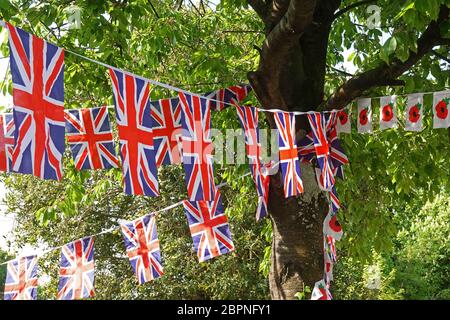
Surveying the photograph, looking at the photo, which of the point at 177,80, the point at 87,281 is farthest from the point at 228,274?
the point at 87,281

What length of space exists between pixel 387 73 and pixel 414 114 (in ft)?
2.19

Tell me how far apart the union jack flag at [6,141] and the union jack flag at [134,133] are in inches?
55.1

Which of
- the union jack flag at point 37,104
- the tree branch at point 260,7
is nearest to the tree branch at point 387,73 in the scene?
the tree branch at point 260,7

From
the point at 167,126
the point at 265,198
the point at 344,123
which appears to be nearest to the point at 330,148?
the point at 344,123

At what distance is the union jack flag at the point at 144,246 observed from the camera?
7398 millimetres

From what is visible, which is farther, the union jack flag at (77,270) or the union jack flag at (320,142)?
the union jack flag at (77,270)

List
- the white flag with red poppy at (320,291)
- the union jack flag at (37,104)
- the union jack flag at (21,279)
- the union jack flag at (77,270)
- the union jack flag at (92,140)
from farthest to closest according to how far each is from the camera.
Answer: the union jack flag at (77,270), the union jack flag at (21,279), the white flag with red poppy at (320,291), the union jack flag at (92,140), the union jack flag at (37,104)

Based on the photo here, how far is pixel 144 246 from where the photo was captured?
24.3 feet

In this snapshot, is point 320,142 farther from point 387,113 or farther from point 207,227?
point 207,227

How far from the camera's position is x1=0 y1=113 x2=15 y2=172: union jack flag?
5840 mm

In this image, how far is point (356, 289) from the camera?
15891mm

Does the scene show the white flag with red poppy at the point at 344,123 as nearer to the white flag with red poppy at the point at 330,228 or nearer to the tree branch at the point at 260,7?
the white flag with red poppy at the point at 330,228
